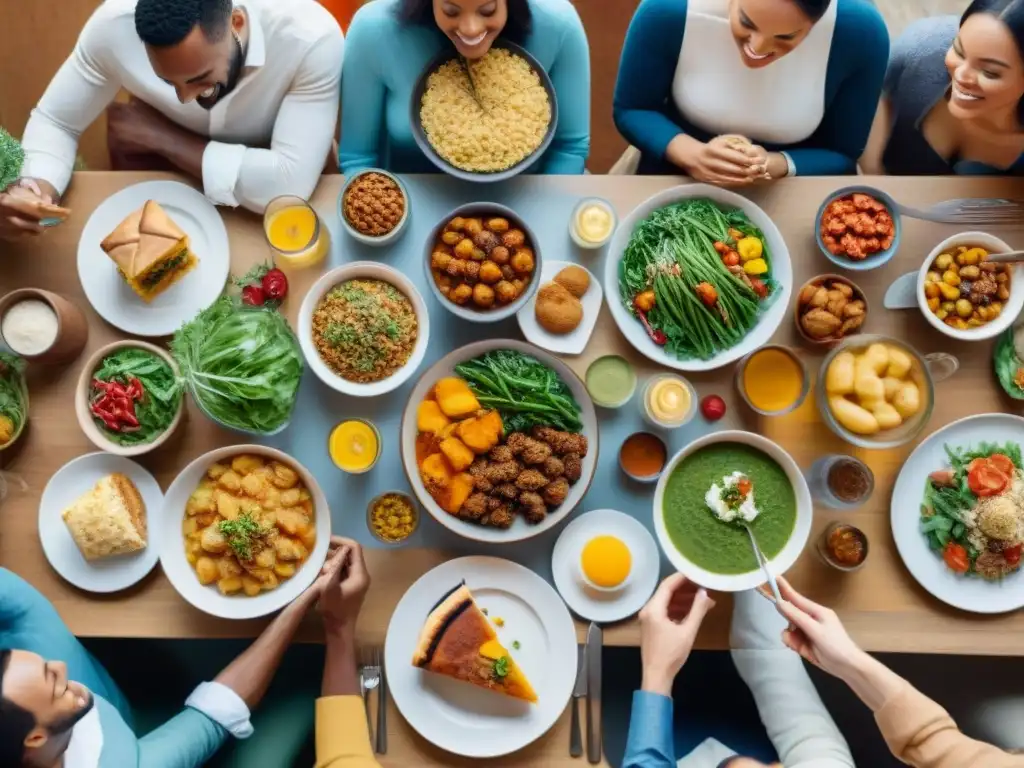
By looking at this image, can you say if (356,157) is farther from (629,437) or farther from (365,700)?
(365,700)

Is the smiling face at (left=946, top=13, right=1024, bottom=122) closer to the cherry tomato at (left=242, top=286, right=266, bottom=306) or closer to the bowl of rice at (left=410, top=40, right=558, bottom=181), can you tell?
the bowl of rice at (left=410, top=40, right=558, bottom=181)

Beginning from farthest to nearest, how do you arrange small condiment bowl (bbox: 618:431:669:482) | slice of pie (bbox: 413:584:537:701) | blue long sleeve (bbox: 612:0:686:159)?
blue long sleeve (bbox: 612:0:686:159)
small condiment bowl (bbox: 618:431:669:482)
slice of pie (bbox: 413:584:537:701)

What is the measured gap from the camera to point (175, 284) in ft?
6.72

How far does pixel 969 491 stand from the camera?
1.95m

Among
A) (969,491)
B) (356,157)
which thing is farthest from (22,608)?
(969,491)

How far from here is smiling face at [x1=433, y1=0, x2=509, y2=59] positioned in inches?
73.6

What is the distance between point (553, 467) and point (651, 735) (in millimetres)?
729

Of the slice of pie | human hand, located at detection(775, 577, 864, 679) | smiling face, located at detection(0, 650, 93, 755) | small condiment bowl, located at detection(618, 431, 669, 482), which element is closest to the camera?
smiling face, located at detection(0, 650, 93, 755)

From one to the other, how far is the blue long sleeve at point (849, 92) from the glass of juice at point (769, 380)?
2.14 ft

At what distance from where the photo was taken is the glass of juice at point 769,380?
1.99 m

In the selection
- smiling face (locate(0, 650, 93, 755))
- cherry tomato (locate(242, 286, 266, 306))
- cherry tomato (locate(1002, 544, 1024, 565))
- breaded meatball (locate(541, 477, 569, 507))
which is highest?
cherry tomato (locate(242, 286, 266, 306))

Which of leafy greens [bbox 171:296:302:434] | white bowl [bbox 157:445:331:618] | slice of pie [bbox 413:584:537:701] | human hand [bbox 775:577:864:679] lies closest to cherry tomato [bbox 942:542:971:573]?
human hand [bbox 775:577:864:679]

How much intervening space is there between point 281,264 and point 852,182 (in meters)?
1.63

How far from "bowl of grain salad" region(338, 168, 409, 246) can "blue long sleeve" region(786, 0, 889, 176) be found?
1.18m
